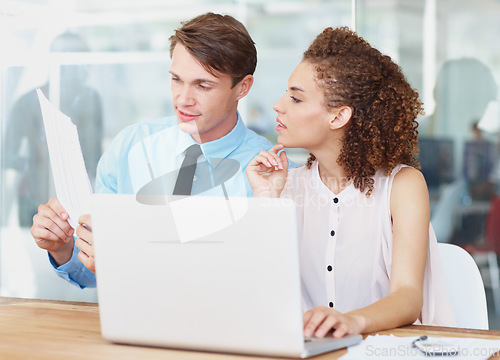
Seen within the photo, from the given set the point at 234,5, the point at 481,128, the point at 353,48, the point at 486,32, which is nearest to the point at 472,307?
the point at 353,48

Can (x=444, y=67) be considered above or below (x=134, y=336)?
above

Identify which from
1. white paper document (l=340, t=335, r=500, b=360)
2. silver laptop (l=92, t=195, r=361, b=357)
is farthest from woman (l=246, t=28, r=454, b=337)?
silver laptop (l=92, t=195, r=361, b=357)

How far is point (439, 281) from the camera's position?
5.38ft

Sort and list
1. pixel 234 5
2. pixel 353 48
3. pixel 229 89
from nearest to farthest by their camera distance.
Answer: pixel 353 48
pixel 229 89
pixel 234 5

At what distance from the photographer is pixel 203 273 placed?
1017mm

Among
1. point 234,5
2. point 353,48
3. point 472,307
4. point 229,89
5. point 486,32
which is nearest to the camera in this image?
point 472,307

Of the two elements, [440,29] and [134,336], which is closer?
[134,336]

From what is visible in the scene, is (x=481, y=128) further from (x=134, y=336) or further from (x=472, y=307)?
(x=134, y=336)

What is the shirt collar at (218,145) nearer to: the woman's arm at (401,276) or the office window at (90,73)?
the woman's arm at (401,276)

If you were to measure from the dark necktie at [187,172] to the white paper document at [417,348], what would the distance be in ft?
2.90

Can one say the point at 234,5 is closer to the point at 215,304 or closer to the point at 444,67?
the point at 444,67

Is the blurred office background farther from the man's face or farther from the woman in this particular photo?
the woman

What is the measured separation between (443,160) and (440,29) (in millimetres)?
685

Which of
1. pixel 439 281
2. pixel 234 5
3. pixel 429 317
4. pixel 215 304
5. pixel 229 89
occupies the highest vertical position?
pixel 234 5
